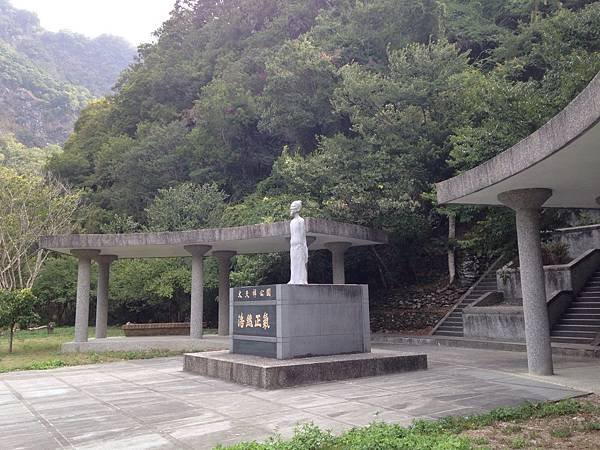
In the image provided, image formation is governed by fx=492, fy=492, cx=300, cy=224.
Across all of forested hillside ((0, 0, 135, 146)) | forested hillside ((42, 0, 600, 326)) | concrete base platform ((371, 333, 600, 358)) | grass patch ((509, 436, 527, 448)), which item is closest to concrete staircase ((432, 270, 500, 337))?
concrete base platform ((371, 333, 600, 358))

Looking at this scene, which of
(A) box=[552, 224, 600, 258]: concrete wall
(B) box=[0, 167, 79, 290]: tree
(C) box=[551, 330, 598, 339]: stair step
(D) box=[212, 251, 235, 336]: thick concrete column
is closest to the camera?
(C) box=[551, 330, 598, 339]: stair step

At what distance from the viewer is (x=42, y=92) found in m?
74.9

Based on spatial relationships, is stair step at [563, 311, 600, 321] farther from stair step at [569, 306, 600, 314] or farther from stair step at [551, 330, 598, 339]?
stair step at [551, 330, 598, 339]

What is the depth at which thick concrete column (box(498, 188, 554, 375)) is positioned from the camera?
924cm

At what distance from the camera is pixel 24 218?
26219 millimetres

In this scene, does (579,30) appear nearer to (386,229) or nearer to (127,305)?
(386,229)

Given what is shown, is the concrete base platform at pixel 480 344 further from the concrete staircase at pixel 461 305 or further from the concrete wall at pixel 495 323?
the concrete staircase at pixel 461 305

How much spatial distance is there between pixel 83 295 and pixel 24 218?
11.9m

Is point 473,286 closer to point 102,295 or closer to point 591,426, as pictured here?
point 591,426

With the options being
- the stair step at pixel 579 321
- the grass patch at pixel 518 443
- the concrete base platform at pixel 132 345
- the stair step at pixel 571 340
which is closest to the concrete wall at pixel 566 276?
the stair step at pixel 579 321

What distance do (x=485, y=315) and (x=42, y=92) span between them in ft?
256

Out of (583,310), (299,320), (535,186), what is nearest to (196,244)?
(299,320)

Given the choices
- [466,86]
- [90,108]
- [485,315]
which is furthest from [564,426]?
[90,108]

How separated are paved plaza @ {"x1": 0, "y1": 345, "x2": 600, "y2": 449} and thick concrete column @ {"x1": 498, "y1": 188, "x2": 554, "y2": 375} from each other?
0.46 m
